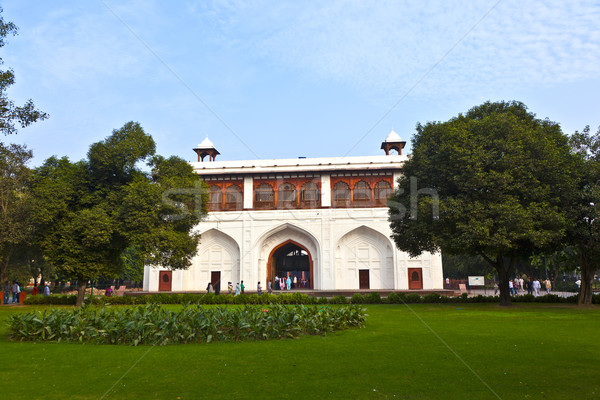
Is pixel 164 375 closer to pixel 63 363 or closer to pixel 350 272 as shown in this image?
pixel 63 363

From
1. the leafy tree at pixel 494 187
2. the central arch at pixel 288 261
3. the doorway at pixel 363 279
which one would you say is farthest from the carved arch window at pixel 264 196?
the leafy tree at pixel 494 187

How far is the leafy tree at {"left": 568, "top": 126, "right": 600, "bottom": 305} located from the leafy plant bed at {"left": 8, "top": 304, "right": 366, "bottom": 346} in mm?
11547

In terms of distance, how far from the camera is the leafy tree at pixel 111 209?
704 inches

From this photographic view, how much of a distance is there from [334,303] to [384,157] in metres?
15.1

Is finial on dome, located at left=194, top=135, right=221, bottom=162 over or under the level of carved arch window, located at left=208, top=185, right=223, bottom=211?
over

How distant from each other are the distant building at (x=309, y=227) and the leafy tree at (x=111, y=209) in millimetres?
11518

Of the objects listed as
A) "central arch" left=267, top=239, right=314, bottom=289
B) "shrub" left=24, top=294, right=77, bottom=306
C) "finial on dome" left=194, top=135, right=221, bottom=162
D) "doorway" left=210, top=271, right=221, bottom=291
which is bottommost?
"shrub" left=24, top=294, right=77, bottom=306

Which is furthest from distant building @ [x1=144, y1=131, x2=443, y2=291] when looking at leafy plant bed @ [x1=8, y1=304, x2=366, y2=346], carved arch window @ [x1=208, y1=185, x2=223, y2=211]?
leafy plant bed @ [x1=8, y1=304, x2=366, y2=346]

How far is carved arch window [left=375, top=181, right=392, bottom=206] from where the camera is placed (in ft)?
101

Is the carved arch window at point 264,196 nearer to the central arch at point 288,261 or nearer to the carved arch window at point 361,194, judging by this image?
the central arch at point 288,261

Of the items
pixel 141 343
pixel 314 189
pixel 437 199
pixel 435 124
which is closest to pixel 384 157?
pixel 314 189

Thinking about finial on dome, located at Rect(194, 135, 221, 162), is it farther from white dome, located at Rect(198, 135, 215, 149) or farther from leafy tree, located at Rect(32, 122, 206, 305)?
leafy tree, located at Rect(32, 122, 206, 305)

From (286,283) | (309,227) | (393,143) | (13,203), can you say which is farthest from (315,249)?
(13,203)

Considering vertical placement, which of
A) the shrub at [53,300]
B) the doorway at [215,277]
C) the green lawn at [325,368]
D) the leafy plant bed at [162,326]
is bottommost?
the shrub at [53,300]
